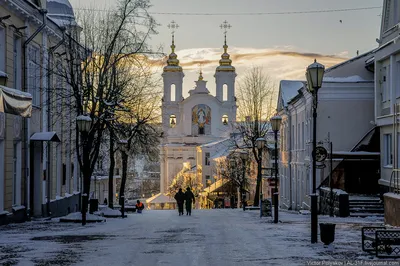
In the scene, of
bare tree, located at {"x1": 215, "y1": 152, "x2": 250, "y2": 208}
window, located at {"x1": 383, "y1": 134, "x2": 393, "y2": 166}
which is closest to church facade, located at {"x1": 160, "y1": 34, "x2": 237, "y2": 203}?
bare tree, located at {"x1": 215, "y1": 152, "x2": 250, "y2": 208}

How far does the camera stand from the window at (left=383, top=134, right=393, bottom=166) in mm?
30453

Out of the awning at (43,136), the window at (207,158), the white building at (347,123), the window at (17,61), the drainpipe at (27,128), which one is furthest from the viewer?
the window at (207,158)

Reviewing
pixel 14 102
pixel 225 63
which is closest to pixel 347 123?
pixel 14 102

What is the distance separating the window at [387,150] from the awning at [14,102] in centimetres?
1796

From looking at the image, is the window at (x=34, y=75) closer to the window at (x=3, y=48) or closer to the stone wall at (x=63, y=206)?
the window at (x=3, y=48)

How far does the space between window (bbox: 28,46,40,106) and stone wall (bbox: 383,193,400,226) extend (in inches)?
520

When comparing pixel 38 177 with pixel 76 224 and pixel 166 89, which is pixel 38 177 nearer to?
pixel 76 224

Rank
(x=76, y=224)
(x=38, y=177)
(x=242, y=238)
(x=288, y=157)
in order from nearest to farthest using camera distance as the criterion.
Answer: (x=242, y=238) < (x=76, y=224) < (x=38, y=177) < (x=288, y=157)

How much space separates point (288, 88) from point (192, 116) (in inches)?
3113

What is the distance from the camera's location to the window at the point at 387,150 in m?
30.5

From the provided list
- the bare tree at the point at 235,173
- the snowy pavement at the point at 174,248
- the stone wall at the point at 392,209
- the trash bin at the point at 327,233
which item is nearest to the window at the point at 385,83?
the stone wall at the point at 392,209

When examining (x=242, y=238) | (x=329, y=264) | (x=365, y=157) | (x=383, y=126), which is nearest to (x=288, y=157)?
(x=365, y=157)

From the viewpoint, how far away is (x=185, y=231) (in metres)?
20.4

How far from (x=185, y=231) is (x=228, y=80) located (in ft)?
367
